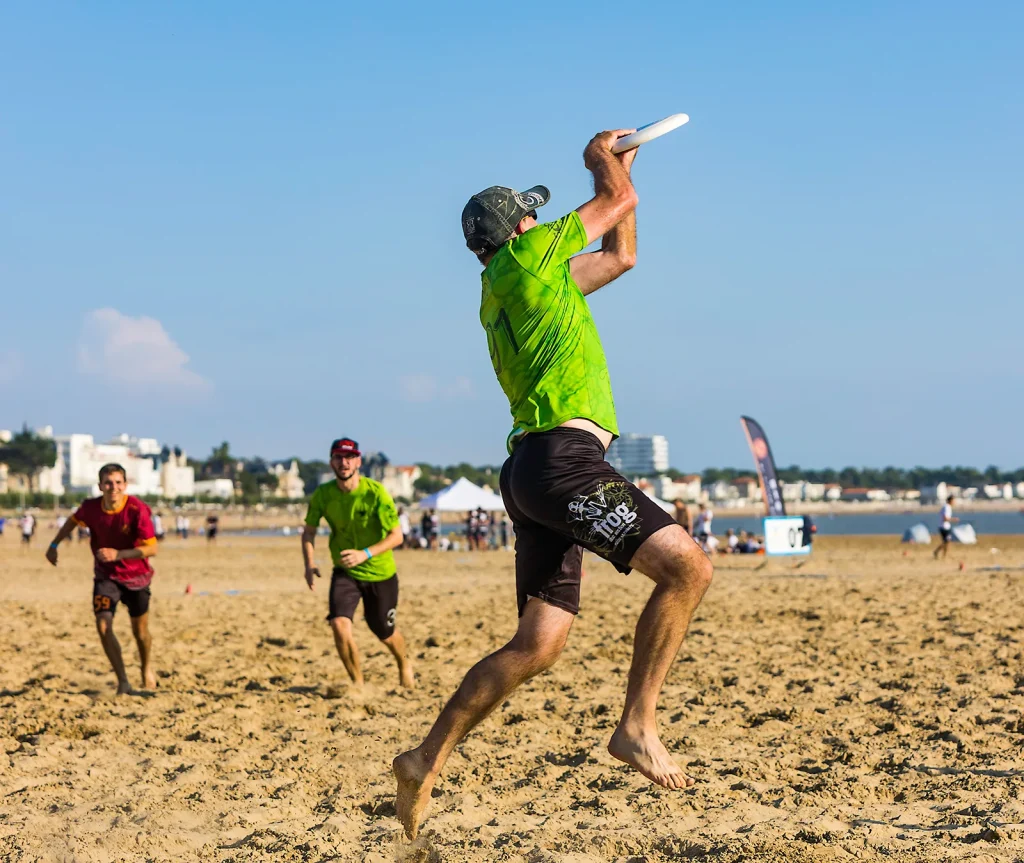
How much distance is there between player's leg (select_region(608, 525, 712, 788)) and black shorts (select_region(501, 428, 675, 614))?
6 cm

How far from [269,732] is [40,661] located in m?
4.11

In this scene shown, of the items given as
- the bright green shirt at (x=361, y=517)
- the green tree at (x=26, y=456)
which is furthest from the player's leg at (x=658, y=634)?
the green tree at (x=26, y=456)

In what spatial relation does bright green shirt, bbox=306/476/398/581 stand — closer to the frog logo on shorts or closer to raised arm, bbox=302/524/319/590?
raised arm, bbox=302/524/319/590

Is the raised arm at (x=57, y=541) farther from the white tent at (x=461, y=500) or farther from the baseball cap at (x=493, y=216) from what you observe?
the white tent at (x=461, y=500)

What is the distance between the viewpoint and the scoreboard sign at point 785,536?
22.5 metres

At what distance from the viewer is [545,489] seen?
A: 3279mm

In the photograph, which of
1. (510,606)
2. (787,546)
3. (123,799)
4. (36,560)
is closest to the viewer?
(123,799)

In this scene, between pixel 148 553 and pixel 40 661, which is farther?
pixel 40 661

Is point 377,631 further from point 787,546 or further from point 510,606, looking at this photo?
point 787,546

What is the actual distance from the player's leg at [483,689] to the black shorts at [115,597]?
5.23m

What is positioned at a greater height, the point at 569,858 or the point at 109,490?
the point at 109,490

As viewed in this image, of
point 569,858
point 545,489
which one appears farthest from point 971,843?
point 545,489

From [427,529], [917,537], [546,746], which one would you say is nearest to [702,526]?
[427,529]

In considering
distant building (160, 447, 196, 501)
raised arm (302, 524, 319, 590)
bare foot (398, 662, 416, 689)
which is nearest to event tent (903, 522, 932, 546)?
bare foot (398, 662, 416, 689)
